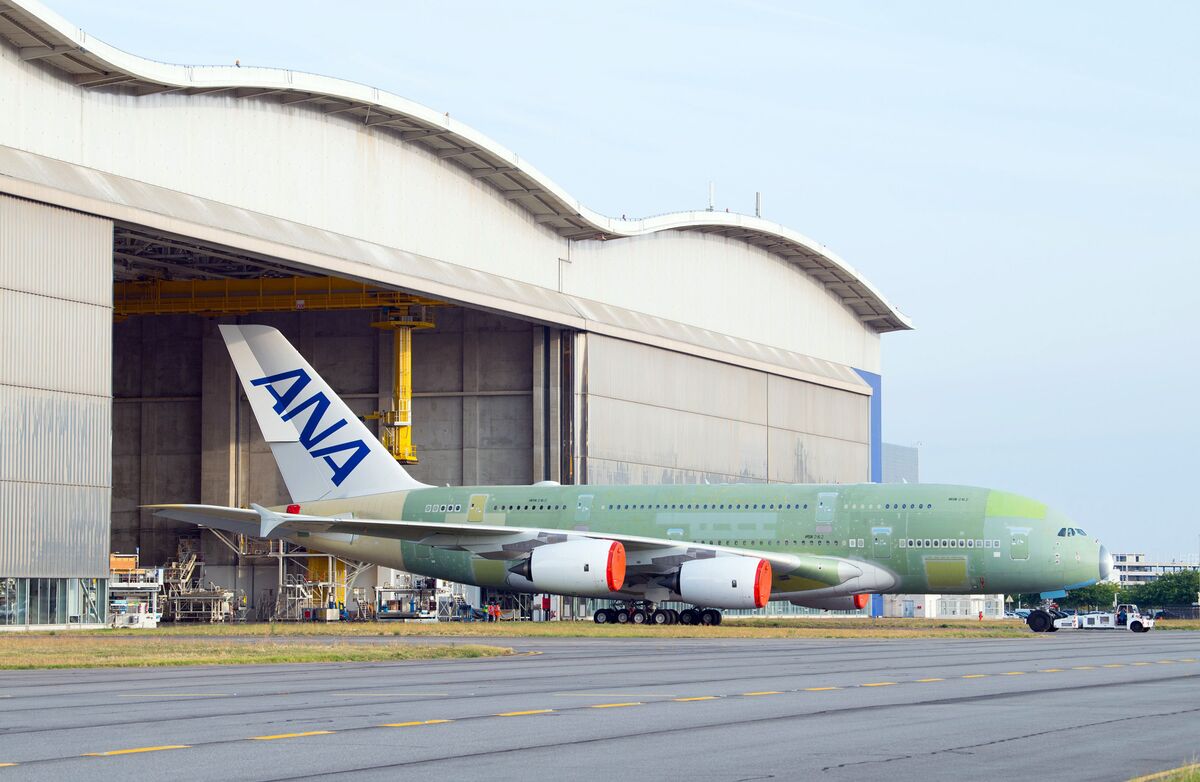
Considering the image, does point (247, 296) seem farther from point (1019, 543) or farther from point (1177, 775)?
point (1177, 775)

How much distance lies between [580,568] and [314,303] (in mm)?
22438

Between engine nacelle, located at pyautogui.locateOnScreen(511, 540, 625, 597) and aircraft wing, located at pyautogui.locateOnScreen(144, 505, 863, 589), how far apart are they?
2.58ft

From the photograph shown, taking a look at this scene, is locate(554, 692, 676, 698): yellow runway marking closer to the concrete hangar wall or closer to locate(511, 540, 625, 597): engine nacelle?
the concrete hangar wall

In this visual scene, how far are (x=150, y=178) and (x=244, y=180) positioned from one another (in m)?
4.02

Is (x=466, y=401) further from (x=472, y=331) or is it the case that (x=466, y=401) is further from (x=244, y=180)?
(x=244, y=180)

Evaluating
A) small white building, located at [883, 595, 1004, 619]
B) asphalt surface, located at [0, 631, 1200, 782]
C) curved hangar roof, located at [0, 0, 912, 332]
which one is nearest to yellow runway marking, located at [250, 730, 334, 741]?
asphalt surface, located at [0, 631, 1200, 782]

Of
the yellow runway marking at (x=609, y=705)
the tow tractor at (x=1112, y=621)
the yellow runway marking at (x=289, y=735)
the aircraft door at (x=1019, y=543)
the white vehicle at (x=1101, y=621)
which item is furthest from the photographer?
the white vehicle at (x=1101, y=621)

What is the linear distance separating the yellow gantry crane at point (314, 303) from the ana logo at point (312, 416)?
33.9ft

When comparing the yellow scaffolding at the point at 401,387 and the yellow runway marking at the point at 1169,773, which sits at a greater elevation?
the yellow scaffolding at the point at 401,387

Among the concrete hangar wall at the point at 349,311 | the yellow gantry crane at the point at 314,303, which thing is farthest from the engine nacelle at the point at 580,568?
the yellow gantry crane at the point at 314,303

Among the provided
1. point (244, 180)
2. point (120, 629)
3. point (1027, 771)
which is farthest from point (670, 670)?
point (244, 180)

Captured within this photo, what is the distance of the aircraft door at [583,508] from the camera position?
4809 cm

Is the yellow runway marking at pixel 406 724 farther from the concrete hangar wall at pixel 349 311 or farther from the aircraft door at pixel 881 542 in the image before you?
the aircraft door at pixel 881 542

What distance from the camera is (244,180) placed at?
4722 cm
